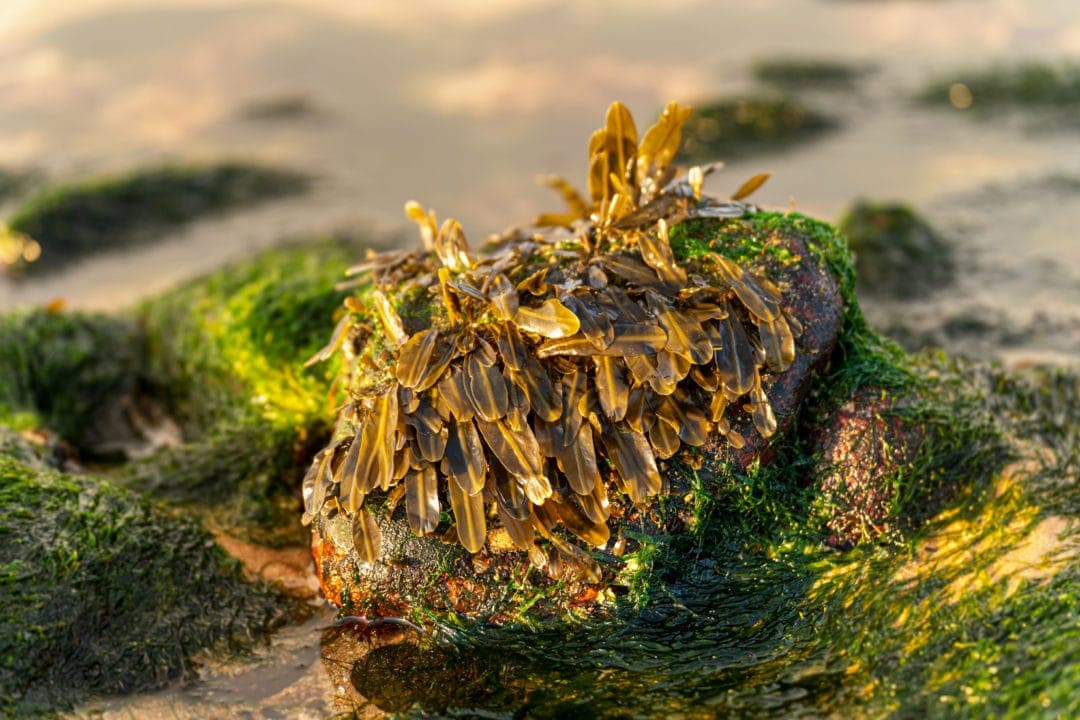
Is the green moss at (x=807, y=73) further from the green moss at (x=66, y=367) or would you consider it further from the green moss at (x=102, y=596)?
the green moss at (x=102, y=596)

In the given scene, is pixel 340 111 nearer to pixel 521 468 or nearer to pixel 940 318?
pixel 940 318

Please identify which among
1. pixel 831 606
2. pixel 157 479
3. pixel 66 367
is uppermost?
pixel 66 367

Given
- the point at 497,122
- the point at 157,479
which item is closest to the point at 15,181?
the point at 497,122

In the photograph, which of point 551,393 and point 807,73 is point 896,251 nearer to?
point 807,73

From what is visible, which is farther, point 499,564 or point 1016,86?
point 1016,86

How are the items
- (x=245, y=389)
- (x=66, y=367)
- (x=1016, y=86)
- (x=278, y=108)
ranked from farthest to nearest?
(x=278, y=108) → (x=1016, y=86) → (x=66, y=367) → (x=245, y=389)

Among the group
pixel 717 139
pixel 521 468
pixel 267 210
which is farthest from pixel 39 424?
pixel 717 139

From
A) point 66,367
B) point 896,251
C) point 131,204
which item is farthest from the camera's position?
point 131,204
